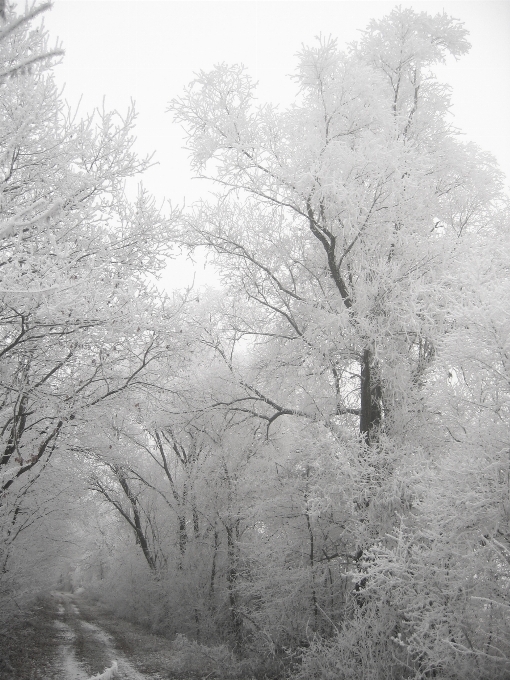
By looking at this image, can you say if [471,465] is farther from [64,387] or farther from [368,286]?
[64,387]

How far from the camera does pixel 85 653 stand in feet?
40.2

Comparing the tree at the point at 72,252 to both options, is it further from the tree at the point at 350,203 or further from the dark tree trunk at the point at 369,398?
the dark tree trunk at the point at 369,398

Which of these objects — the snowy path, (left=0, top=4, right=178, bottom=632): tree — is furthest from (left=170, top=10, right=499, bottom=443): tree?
the snowy path

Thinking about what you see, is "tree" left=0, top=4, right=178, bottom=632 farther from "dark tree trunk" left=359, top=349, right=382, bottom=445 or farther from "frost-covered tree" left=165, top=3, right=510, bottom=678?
"dark tree trunk" left=359, top=349, right=382, bottom=445

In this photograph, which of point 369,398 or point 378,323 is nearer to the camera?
point 378,323

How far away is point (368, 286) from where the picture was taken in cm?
576

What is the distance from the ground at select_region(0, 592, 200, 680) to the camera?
30.2 feet

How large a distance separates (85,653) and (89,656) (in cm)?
57

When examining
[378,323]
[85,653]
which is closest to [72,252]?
[378,323]

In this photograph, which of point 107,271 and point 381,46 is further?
point 381,46

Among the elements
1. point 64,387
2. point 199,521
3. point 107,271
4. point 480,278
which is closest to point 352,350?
point 480,278

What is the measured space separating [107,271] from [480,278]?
13.2ft

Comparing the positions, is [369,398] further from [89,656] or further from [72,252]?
[89,656]

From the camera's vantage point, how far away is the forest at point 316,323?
3773 mm
